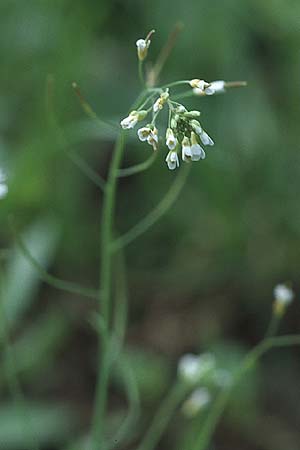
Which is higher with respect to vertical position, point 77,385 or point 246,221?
point 246,221

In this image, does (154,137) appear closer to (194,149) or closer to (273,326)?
(194,149)

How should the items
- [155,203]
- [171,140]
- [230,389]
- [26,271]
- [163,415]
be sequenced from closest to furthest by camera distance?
1. [171,140]
2. [230,389]
3. [163,415]
4. [26,271]
5. [155,203]

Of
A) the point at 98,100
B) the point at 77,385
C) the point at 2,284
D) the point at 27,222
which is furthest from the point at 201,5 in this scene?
the point at 77,385

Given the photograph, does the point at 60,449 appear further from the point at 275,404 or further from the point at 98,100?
the point at 98,100

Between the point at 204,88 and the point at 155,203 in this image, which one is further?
the point at 155,203

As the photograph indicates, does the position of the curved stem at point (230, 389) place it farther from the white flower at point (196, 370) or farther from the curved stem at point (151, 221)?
the curved stem at point (151, 221)

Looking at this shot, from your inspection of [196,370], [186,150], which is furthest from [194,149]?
[196,370]

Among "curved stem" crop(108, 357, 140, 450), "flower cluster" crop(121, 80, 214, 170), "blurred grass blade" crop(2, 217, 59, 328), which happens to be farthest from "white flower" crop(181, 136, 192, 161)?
"blurred grass blade" crop(2, 217, 59, 328)
